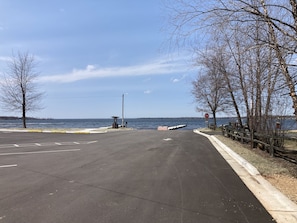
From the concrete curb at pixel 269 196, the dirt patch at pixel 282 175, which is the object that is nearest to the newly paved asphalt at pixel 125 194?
the concrete curb at pixel 269 196

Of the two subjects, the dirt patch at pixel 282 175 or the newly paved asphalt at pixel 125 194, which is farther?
the dirt patch at pixel 282 175

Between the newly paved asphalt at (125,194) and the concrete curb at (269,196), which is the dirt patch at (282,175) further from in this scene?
the newly paved asphalt at (125,194)

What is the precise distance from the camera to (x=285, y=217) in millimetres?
5316

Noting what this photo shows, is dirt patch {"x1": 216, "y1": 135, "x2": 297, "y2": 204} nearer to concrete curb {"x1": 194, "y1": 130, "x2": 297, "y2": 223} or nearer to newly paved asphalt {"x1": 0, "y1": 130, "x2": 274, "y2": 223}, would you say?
concrete curb {"x1": 194, "y1": 130, "x2": 297, "y2": 223}

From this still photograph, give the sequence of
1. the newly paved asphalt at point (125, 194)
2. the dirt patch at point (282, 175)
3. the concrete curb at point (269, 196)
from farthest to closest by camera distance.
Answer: the dirt patch at point (282, 175)
the concrete curb at point (269, 196)
the newly paved asphalt at point (125, 194)

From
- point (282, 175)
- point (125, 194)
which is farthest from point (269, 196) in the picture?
point (125, 194)

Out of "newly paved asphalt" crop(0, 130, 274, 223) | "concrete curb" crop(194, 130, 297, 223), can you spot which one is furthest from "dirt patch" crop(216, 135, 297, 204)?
"newly paved asphalt" crop(0, 130, 274, 223)

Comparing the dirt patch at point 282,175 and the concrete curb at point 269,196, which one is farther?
the dirt patch at point 282,175

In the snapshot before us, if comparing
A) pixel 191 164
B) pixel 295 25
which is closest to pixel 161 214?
pixel 295 25

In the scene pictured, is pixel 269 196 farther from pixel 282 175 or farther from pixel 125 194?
pixel 125 194

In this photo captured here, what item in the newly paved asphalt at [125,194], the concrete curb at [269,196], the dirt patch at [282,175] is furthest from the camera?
the dirt patch at [282,175]

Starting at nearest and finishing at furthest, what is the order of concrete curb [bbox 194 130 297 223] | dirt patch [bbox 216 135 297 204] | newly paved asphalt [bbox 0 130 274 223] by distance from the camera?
newly paved asphalt [bbox 0 130 274 223] → concrete curb [bbox 194 130 297 223] → dirt patch [bbox 216 135 297 204]

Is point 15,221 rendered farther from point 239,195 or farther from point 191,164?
point 191,164

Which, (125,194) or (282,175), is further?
(282,175)
